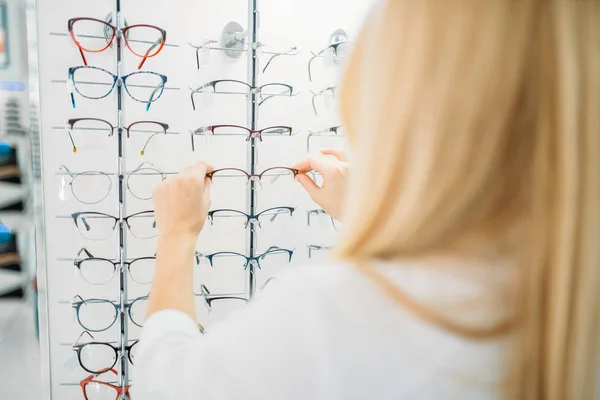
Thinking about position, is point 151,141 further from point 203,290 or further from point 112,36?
point 203,290

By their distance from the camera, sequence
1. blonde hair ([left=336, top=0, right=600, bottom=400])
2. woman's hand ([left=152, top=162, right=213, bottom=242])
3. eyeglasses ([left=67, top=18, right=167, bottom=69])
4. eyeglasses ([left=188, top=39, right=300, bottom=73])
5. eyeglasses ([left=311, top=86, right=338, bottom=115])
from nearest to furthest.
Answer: blonde hair ([left=336, top=0, right=600, bottom=400])
woman's hand ([left=152, top=162, right=213, bottom=242])
eyeglasses ([left=67, top=18, right=167, bottom=69])
eyeglasses ([left=188, top=39, right=300, bottom=73])
eyeglasses ([left=311, top=86, right=338, bottom=115])

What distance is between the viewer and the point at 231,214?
1.21m

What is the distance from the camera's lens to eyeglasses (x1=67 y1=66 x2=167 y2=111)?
3.41ft

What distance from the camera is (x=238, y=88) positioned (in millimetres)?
1175

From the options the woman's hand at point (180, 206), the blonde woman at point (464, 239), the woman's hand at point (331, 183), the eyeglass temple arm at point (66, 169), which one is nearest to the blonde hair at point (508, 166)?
the blonde woman at point (464, 239)

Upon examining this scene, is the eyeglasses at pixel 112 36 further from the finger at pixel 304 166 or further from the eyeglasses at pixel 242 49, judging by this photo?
the finger at pixel 304 166

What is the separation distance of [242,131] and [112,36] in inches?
13.8

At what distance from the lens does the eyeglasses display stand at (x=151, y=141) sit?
104cm

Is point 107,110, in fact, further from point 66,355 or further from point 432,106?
point 432,106

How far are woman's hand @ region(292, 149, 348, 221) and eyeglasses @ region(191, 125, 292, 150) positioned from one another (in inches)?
5.2

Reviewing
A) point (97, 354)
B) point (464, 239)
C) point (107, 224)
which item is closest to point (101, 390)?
point (97, 354)

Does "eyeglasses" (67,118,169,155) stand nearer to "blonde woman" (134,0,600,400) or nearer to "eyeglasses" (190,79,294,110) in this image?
"eyeglasses" (190,79,294,110)

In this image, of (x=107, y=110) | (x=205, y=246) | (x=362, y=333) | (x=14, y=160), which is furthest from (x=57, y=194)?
(x=362, y=333)

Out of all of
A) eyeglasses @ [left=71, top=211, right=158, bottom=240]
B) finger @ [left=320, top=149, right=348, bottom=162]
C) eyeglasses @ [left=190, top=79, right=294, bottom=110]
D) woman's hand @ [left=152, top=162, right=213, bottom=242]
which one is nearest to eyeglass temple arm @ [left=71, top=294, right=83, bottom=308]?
eyeglasses @ [left=71, top=211, right=158, bottom=240]
